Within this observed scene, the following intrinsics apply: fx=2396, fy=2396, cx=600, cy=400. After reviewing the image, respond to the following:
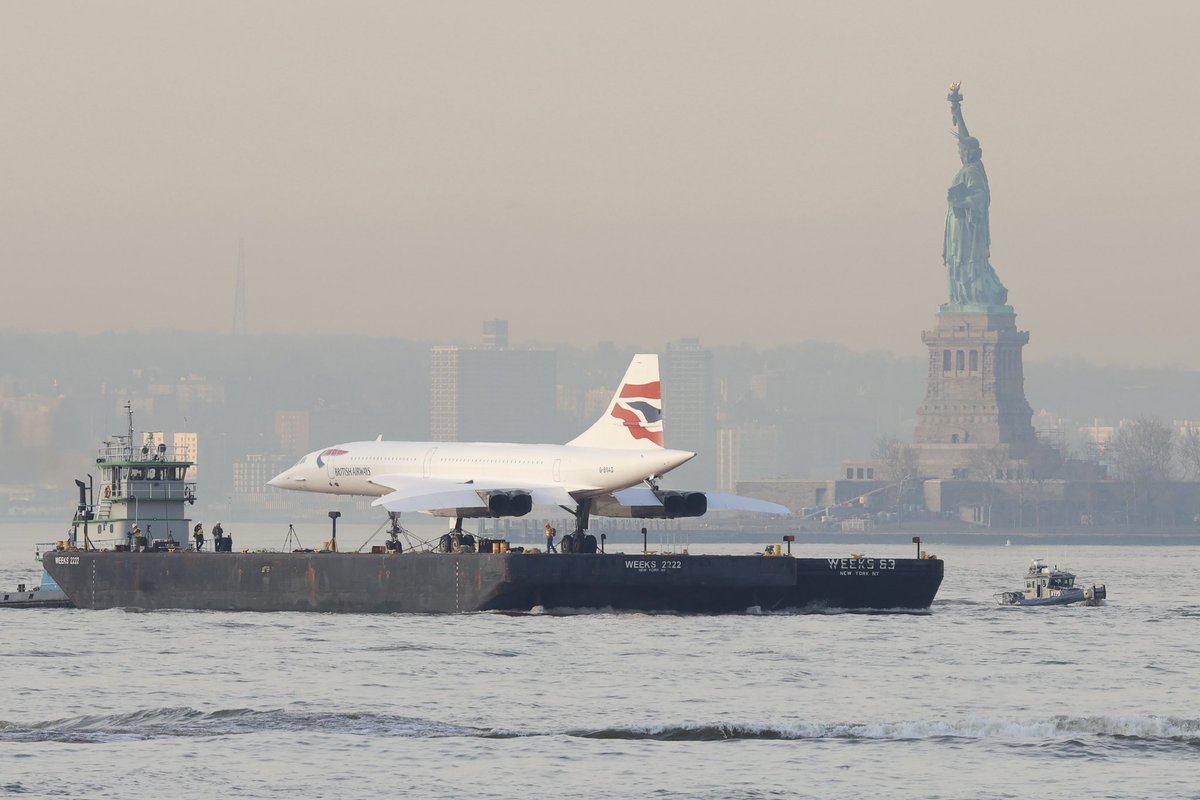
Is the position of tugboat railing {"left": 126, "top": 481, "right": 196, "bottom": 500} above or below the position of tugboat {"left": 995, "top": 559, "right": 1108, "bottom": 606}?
above

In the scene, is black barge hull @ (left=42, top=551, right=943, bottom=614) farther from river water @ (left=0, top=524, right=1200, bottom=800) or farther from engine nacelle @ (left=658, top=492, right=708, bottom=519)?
engine nacelle @ (left=658, top=492, right=708, bottom=519)

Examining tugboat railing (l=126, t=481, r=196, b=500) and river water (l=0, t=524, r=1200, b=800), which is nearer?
river water (l=0, t=524, r=1200, b=800)

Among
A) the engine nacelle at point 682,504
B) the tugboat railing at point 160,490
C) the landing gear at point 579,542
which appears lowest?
the landing gear at point 579,542

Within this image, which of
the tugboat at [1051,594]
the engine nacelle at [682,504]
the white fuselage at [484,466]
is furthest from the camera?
the tugboat at [1051,594]

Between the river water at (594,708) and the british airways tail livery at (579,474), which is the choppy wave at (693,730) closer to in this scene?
the river water at (594,708)

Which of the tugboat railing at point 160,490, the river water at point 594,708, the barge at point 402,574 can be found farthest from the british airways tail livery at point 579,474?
the tugboat railing at point 160,490

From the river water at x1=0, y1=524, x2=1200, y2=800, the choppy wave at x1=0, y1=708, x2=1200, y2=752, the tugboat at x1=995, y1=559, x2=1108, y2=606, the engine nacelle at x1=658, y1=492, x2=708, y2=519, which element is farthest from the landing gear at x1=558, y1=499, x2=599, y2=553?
the choppy wave at x1=0, y1=708, x2=1200, y2=752

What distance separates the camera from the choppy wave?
210 feet

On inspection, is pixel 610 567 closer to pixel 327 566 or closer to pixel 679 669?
pixel 327 566

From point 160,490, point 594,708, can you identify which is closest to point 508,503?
point 160,490

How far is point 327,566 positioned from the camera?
4493 inches

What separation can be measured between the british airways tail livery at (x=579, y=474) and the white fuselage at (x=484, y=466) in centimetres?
5

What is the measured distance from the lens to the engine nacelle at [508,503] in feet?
373

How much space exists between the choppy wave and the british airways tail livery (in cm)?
4451
